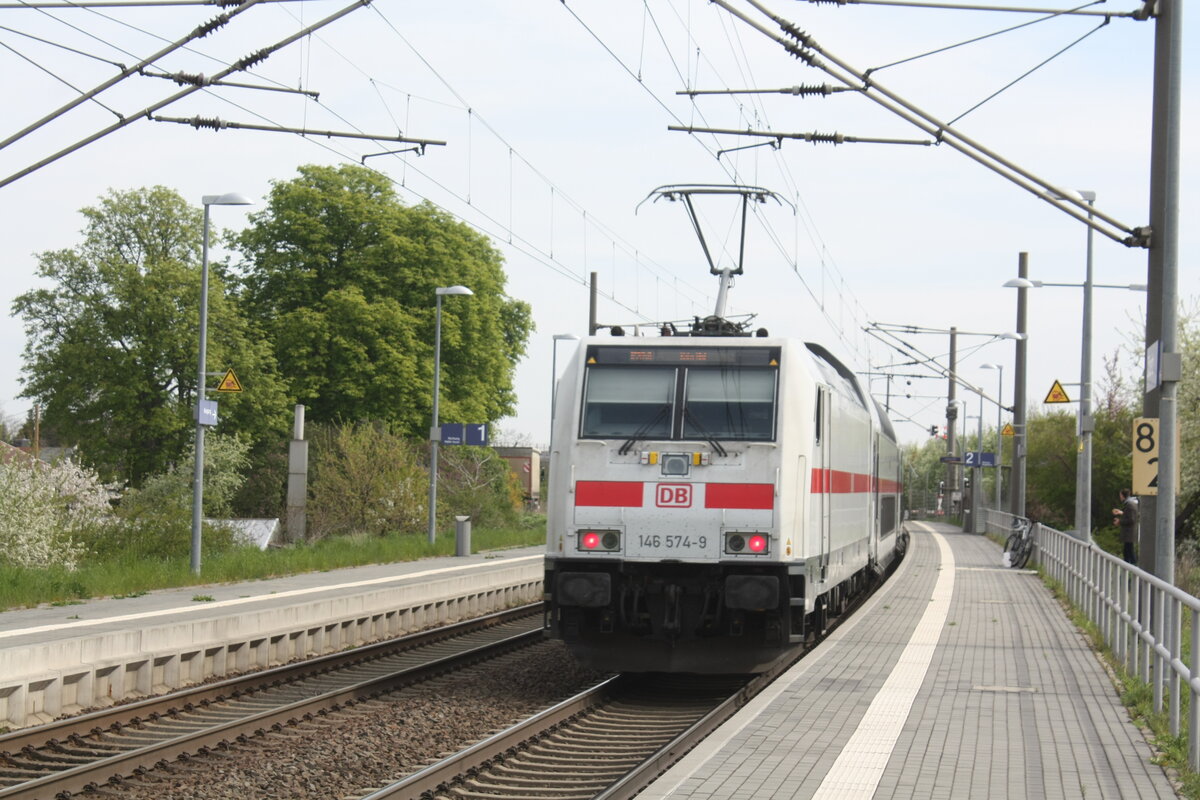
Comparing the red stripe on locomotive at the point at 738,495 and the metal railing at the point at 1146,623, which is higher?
the red stripe on locomotive at the point at 738,495

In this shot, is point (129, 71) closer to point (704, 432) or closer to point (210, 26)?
point (210, 26)

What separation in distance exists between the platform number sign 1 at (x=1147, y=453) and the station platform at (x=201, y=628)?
9.24 m

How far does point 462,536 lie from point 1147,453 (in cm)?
2018

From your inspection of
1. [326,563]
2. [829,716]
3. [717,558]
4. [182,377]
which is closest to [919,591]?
[326,563]

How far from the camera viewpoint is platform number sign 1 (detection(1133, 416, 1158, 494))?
13.2 meters

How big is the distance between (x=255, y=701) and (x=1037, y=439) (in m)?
49.8

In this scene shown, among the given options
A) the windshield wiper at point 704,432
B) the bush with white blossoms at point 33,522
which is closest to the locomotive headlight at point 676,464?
the windshield wiper at point 704,432

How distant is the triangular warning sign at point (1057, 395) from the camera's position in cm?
2906

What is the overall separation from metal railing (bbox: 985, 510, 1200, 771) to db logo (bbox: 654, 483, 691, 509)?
383 cm

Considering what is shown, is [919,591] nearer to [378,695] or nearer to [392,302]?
[378,695]

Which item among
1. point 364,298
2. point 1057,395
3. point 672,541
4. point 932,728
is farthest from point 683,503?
point 364,298

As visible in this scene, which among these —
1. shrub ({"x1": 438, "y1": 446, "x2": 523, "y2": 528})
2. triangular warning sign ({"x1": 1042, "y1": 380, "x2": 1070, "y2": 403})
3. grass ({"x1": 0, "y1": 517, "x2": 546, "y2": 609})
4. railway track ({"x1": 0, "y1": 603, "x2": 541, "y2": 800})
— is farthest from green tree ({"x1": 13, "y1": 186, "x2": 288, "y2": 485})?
railway track ({"x1": 0, "y1": 603, "x2": 541, "y2": 800})

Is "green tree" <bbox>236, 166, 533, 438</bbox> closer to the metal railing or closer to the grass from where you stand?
the grass

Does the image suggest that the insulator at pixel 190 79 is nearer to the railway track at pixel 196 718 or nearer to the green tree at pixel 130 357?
the railway track at pixel 196 718
